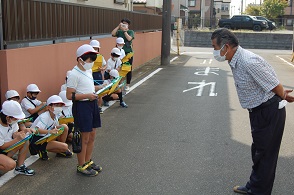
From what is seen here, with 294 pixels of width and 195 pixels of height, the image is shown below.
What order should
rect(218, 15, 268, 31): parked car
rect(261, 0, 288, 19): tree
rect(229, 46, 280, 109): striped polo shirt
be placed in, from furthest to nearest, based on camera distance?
rect(261, 0, 288, 19): tree
rect(218, 15, 268, 31): parked car
rect(229, 46, 280, 109): striped polo shirt

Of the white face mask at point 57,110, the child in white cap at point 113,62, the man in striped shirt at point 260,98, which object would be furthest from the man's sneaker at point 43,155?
the child in white cap at point 113,62

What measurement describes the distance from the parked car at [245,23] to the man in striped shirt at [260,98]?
3526cm

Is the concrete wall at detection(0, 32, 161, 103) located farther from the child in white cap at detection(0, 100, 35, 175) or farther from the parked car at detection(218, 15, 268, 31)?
the parked car at detection(218, 15, 268, 31)

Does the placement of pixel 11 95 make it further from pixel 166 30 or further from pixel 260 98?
pixel 166 30

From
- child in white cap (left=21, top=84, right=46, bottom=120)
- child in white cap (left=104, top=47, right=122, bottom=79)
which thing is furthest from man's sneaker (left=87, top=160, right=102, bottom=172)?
child in white cap (left=104, top=47, right=122, bottom=79)

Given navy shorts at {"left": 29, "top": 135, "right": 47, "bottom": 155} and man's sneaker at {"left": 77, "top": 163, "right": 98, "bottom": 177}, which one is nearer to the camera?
man's sneaker at {"left": 77, "top": 163, "right": 98, "bottom": 177}

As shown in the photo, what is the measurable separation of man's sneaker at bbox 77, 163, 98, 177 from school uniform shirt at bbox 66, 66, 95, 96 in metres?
0.95

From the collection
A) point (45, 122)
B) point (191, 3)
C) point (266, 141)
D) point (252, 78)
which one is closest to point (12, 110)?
A: point (45, 122)

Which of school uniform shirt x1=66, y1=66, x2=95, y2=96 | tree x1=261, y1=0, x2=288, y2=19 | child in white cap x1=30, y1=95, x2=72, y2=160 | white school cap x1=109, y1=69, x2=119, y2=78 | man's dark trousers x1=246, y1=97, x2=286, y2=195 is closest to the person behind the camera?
man's dark trousers x1=246, y1=97, x2=286, y2=195

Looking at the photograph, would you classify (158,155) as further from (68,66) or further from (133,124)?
(68,66)

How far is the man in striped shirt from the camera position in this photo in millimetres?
3840

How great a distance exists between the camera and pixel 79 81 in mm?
4500

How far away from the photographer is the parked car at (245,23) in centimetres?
3772

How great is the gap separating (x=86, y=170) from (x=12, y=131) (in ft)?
3.30
